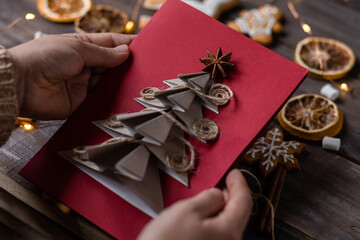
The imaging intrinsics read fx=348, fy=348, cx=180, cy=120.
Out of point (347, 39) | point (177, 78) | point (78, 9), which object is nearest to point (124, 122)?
point (177, 78)

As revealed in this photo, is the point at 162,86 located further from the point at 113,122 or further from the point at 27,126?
the point at 27,126

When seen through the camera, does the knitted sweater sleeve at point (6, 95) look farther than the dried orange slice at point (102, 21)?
No

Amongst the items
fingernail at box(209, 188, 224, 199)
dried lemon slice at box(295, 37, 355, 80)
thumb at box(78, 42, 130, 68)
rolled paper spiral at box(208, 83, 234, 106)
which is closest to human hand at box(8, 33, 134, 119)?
thumb at box(78, 42, 130, 68)

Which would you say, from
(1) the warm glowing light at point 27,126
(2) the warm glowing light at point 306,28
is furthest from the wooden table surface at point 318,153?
(1) the warm glowing light at point 27,126

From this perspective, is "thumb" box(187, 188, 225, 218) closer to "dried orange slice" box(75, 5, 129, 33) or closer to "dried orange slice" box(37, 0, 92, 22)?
"dried orange slice" box(75, 5, 129, 33)

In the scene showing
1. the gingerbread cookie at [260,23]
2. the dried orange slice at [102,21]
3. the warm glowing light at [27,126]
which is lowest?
the warm glowing light at [27,126]

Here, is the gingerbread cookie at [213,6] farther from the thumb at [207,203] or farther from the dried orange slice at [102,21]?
the thumb at [207,203]

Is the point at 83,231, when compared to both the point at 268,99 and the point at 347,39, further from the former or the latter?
the point at 347,39
